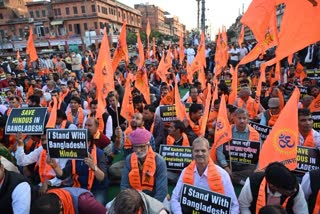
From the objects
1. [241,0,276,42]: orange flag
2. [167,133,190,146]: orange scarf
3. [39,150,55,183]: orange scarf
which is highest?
[241,0,276,42]: orange flag

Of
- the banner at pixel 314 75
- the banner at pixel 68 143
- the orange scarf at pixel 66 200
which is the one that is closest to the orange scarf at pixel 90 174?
the banner at pixel 68 143

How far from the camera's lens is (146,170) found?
373cm

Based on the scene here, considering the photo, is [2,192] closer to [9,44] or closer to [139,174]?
[139,174]

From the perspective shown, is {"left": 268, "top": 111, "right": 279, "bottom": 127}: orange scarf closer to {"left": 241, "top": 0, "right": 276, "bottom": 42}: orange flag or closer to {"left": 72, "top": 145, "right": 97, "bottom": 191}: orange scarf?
{"left": 241, "top": 0, "right": 276, "bottom": 42}: orange flag

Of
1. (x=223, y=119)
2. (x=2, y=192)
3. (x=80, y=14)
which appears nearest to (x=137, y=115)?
(x=223, y=119)

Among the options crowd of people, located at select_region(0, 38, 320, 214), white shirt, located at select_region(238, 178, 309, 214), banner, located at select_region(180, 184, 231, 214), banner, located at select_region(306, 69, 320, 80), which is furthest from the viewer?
banner, located at select_region(306, 69, 320, 80)

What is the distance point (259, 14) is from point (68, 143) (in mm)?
3033

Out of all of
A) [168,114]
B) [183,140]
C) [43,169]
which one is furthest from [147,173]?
[168,114]

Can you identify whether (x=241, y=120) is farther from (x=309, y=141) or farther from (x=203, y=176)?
(x=203, y=176)

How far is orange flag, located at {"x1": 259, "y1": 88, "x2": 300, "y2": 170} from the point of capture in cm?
321

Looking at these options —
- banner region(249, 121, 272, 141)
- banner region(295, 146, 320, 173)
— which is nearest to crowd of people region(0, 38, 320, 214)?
banner region(249, 121, 272, 141)

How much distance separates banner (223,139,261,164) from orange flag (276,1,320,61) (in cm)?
141

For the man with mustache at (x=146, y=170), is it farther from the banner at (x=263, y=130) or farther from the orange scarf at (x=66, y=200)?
the banner at (x=263, y=130)

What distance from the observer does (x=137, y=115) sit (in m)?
5.29
